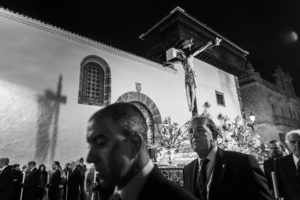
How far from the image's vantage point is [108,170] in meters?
0.94

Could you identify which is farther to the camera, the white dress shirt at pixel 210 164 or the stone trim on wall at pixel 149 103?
the stone trim on wall at pixel 149 103

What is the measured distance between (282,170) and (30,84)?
7.41 m

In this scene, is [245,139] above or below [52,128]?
below

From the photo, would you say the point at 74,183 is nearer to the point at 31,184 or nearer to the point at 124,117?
the point at 31,184

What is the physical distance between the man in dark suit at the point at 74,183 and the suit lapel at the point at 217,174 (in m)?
5.50

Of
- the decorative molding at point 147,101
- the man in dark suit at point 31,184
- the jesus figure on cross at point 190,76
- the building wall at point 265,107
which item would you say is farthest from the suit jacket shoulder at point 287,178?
the building wall at point 265,107

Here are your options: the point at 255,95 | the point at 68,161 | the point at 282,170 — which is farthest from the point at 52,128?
the point at 255,95

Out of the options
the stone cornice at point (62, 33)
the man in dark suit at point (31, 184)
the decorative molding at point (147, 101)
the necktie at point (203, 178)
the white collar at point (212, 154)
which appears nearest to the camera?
the necktie at point (203, 178)

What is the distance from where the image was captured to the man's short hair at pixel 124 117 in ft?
3.28

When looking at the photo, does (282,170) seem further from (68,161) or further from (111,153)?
(68,161)

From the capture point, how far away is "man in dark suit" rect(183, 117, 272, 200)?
1.65 metres

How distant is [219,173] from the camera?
1816 millimetres

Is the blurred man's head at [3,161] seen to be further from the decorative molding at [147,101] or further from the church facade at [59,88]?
the decorative molding at [147,101]

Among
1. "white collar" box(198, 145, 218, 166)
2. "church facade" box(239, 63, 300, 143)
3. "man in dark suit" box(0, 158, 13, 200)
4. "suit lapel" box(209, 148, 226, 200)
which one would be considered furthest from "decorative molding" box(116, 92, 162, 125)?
"church facade" box(239, 63, 300, 143)
